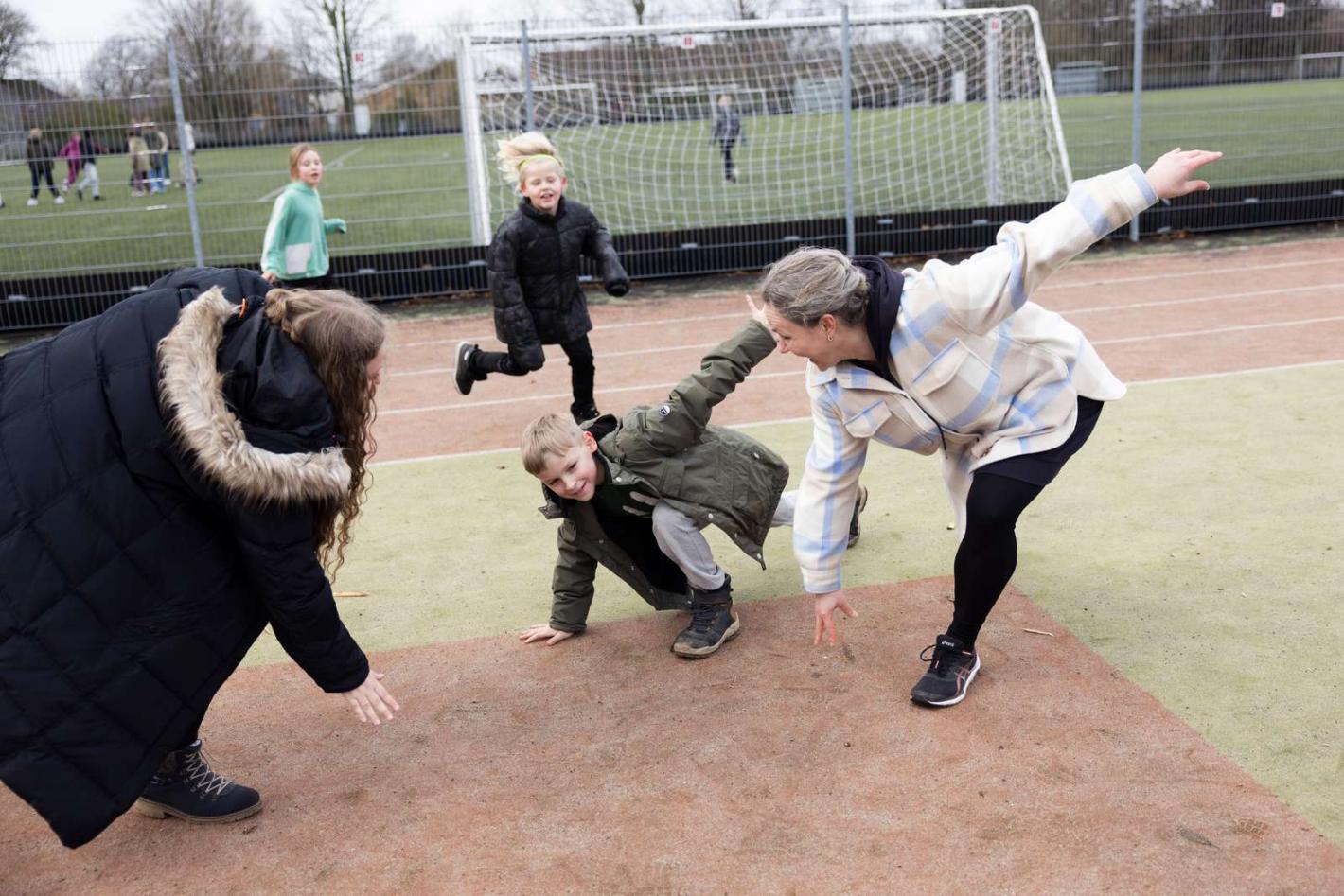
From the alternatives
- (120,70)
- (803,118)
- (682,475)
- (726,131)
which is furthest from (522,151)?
(726,131)

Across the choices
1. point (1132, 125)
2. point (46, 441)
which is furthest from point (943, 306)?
point (1132, 125)

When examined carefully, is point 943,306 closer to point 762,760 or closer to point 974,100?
point 762,760

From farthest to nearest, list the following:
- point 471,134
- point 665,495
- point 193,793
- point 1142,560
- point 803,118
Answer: point 803,118, point 471,134, point 1142,560, point 665,495, point 193,793

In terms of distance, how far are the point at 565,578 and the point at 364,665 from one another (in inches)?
51.8

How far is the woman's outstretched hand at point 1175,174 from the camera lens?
123 inches

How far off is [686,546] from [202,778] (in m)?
1.64

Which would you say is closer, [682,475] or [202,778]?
[202,778]

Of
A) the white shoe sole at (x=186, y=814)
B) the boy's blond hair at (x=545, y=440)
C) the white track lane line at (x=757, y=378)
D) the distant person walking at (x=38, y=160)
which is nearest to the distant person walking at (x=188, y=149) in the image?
the distant person walking at (x=38, y=160)

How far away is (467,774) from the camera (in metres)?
3.66

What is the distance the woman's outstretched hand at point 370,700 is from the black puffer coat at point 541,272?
411 centimetres

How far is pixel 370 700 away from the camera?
314cm

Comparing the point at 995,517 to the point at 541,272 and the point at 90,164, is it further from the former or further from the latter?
the point at 90,164

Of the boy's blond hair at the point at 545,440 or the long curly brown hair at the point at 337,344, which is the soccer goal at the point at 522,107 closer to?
the boy's blond hair at the point at 545,440

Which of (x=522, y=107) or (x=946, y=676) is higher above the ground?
(x=522, y=107)
